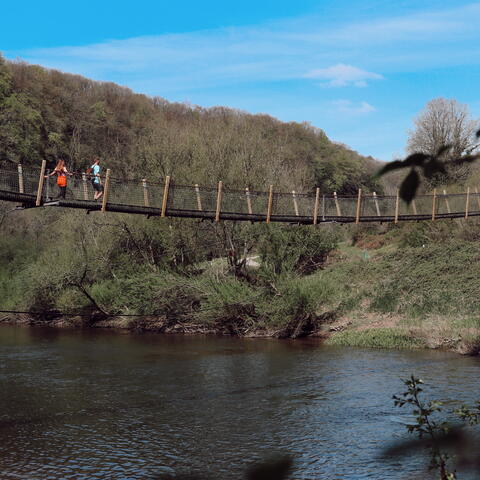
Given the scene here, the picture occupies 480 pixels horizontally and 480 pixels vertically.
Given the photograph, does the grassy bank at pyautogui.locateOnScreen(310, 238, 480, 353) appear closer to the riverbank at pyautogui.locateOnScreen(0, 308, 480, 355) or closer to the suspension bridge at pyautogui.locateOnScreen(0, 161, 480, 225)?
the riverbank at pyautogui.locateOnScreen(0, 308, 480, 355)

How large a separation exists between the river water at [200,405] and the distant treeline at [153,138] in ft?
26.8

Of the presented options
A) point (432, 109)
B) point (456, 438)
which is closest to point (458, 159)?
point (456, 438)

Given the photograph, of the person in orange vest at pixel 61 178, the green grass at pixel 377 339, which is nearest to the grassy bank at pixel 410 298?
the green grass at pixel 377 339

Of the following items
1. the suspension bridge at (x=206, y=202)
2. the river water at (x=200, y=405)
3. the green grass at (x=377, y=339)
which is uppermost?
the suspension bridge at (x=206, y=202)

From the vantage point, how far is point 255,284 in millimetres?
22984

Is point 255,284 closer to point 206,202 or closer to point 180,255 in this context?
point 180,255

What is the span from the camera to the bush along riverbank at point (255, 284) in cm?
2139

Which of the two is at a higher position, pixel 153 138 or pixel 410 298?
pixel 153 138

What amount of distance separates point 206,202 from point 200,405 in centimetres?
759

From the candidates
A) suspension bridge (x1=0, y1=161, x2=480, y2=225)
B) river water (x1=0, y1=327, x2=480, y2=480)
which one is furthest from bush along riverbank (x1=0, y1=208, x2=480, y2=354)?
suspension bridge (x1=0, y1=161, x2=480, y2=225)

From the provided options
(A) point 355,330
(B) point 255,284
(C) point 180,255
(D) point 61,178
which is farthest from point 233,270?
(D) point 61,178

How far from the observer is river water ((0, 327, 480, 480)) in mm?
9414

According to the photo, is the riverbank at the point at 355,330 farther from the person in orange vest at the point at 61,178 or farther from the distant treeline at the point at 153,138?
the person in orange vest at the point at 61,178

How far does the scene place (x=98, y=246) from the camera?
2581cm
